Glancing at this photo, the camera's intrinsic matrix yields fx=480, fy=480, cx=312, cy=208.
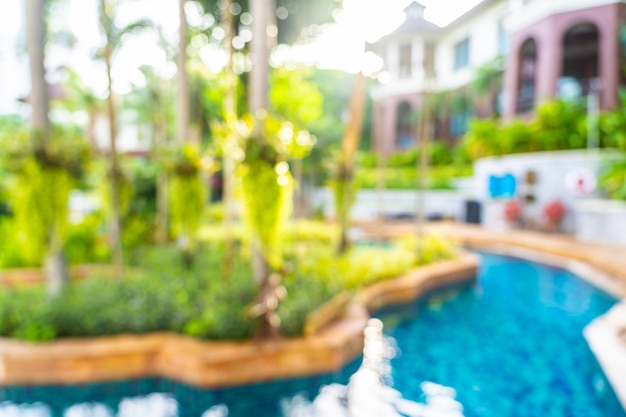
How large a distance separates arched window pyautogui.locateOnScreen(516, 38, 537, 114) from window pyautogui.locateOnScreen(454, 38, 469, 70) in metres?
3.67

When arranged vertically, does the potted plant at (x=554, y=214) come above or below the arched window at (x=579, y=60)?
below

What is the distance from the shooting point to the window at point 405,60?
101 ft

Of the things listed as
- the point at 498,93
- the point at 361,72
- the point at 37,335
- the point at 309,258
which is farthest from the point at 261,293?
the point at 498,93

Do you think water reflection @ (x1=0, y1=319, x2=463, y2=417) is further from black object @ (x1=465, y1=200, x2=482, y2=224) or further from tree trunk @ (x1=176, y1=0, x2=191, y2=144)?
black object @ (x1=465, y1=200, x2=482, y2=224)

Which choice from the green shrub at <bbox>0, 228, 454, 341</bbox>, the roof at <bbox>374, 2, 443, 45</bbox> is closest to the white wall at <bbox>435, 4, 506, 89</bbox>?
the roof at <bbox>374, 2, 443, 45</bbox>

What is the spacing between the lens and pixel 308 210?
792 inches

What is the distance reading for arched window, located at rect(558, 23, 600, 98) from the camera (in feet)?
66.0

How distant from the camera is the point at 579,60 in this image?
22344 millimetres

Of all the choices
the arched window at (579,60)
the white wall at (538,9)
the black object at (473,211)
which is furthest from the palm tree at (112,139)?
the arched window at (579,60)

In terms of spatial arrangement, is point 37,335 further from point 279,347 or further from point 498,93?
point 498,93

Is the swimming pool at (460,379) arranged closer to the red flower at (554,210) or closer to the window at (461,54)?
the red flower at (554,210)

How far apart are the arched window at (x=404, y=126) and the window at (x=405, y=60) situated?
6.07 ft

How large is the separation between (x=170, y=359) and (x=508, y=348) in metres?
4.31

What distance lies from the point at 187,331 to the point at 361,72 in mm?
6589
